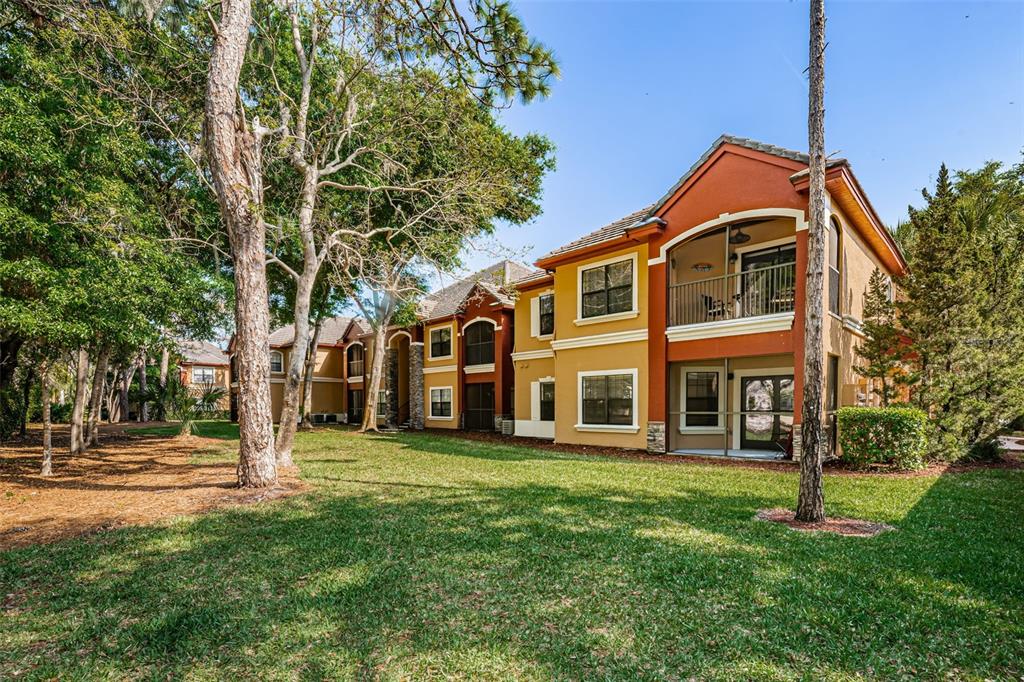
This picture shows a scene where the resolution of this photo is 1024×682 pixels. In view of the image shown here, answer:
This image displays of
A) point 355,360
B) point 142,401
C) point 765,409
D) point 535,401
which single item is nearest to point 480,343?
point 535,401

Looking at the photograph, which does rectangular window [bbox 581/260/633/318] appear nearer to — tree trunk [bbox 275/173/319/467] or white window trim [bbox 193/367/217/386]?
tree trunk [bbox 275/173/319/467]

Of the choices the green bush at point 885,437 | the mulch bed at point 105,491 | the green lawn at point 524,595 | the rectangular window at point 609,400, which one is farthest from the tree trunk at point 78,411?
the green bush at point 885,437

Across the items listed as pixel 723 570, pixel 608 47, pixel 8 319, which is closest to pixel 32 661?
pixel 723 570

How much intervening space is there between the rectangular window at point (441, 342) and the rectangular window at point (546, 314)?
22.8 ft

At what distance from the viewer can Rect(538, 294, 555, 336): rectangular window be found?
63.6 ft

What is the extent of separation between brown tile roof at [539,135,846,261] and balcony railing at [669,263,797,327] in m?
2.41

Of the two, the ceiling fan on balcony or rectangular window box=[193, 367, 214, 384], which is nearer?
the ceiling fan on balcony

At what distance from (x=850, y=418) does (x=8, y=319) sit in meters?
15.6

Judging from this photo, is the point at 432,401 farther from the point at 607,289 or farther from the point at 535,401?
the point at 607,289

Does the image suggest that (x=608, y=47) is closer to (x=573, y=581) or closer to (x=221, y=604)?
(x=573, y=581)

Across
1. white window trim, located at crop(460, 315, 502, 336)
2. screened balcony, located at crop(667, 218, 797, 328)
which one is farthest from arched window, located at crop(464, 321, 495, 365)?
screened balcony, located at crop(667, 218, 797, 328)

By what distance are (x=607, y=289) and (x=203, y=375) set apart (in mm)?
46404

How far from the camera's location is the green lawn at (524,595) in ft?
10.4

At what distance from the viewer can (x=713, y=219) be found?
511 inches
